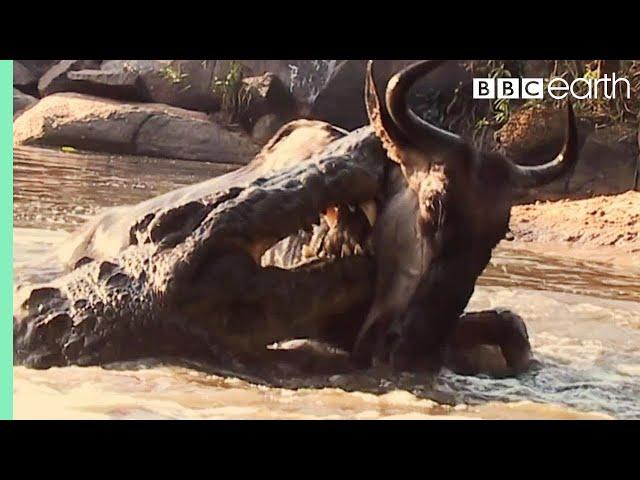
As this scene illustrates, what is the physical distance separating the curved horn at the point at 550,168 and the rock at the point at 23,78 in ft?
4.06

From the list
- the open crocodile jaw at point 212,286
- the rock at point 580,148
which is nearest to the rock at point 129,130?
the open crocodile jaw at point 212,286

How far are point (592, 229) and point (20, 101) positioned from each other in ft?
8.60

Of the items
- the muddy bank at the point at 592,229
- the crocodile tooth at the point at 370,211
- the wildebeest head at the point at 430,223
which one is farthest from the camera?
the muddy bank at the point at 592,229

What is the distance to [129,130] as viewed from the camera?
3.76 m

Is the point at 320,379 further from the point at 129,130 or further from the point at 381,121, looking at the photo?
the point at 129,130

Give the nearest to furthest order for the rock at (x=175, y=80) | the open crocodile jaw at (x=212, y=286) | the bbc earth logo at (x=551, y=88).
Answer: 1. the open crocodile jaw at (x=212, y=286)
2. the bbc earth logo at (x=551, y=88)
3. the rock at (x=175, y=80)

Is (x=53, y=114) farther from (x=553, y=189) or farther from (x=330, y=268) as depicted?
(x=553, y=189)

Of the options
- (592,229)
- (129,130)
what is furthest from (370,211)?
(592,229)

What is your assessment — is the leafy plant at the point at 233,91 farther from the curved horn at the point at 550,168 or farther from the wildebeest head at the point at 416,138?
the curved horn at the point at 550,168

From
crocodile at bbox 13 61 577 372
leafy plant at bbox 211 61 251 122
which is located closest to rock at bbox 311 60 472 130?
crocodile at bbox 13 61 577 372

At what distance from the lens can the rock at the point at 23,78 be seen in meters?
2.84

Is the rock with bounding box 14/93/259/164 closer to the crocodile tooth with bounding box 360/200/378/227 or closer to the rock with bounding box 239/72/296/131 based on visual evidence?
the rock with bounding box 239/72/296/131

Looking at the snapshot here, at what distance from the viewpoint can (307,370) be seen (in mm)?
2703

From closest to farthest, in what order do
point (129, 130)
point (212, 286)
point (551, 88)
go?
point (212, 286), point (551, 88), point (129, 130)
